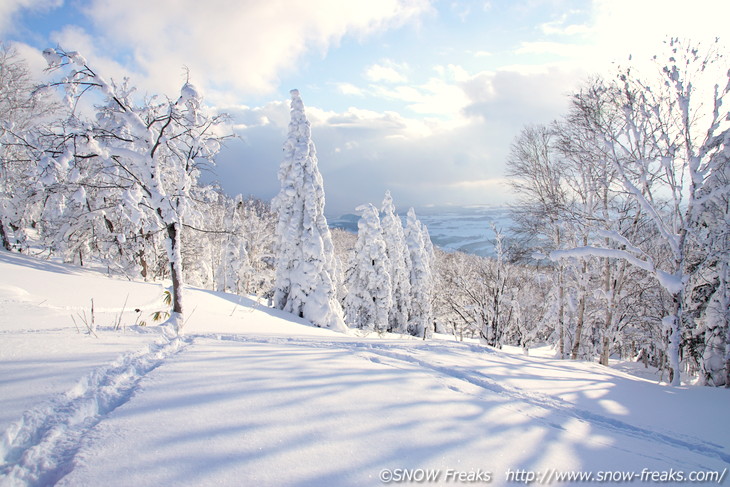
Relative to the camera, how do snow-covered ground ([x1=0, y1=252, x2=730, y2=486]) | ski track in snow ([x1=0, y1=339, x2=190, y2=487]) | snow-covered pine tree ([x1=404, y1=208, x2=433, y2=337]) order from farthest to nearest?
snow-covered pine tree ([x1=404, y1=208, x2=433, y2=337]) < snow-covered ground ([x1=0, y1=252, x2=730, y2=486]) < ski track in snow ([x1=0, y1=339, x2=190, y2=487])

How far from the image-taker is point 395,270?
32875mm

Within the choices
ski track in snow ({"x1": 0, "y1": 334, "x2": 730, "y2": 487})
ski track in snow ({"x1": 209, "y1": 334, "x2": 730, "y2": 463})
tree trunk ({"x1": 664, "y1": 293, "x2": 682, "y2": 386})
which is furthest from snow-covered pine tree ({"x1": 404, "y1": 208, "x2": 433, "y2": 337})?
ski track in snow ({"x1": 209, "y1": 334, "x2": 730, "y2": 463})

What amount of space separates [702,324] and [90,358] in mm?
14077

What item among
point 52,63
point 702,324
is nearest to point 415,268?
point 702,324

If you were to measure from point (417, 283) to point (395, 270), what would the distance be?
338 cm

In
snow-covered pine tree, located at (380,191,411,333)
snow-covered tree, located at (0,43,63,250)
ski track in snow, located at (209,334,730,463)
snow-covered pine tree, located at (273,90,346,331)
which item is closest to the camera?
ski track in snow, located at (209,334,730,463)

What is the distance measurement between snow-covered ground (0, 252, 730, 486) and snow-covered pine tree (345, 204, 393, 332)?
23.3 meters

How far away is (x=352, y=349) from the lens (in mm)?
6574

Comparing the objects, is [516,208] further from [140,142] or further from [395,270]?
[395,270]

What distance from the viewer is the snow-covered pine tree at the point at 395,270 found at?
3222cm

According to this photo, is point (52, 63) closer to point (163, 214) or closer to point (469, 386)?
point (163, 214)

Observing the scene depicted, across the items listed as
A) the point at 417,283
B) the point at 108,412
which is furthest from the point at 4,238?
the point at 417,283

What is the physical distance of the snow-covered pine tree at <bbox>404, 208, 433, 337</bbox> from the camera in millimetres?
34219

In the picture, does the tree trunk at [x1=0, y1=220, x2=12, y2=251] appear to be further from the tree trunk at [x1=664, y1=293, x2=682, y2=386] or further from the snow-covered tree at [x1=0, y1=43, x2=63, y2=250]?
the tree trunk at [x1=664, y1=293, x2=682, y2=386]
